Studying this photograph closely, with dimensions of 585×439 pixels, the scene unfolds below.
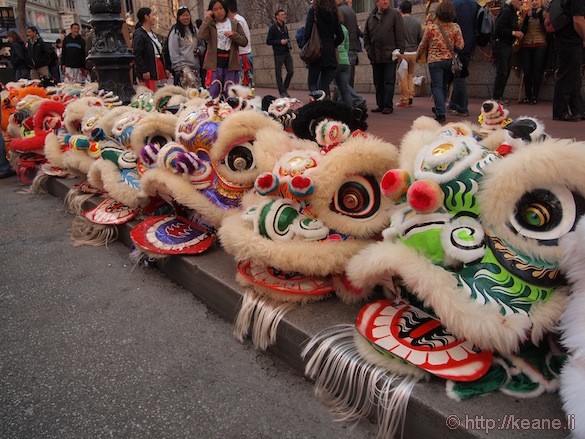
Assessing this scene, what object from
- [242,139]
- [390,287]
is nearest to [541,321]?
[390,287]

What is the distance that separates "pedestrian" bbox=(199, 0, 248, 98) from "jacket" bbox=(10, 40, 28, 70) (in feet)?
24.0

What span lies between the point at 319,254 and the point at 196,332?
81 centimetres

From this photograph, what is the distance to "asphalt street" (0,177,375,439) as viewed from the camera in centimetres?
174

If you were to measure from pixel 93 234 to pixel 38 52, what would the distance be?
10324mm

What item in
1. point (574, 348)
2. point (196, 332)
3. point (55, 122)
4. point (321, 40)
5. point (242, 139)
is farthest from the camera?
point (321, 40)

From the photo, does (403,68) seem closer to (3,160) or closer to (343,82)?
(343,82)

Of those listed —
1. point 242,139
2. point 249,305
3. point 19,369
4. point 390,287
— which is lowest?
point 19,369

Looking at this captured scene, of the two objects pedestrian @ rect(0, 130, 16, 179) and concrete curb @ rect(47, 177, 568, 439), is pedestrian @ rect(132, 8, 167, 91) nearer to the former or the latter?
pedestrian @ rect(0, 130, 16, 179)

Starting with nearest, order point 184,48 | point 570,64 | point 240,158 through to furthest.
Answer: point 240,158 < point 570,64 < point 184,48

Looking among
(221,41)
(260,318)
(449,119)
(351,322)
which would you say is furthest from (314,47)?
(351,322)

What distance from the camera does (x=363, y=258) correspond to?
1716mm

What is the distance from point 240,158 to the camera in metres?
2.61

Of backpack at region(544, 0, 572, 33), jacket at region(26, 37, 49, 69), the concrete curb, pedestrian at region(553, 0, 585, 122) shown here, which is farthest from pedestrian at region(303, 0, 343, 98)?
jacket at region(26, 37, 49, 69)

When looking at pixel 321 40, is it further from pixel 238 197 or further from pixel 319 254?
pixel 319 254
